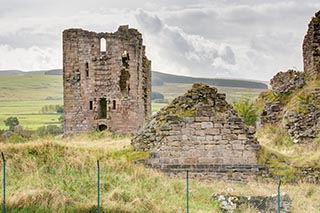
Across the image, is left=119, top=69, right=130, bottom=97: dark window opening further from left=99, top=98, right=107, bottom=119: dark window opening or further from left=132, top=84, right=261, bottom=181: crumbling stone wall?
left=132, top=84, right=261, bottom=181: crumbling stone wall

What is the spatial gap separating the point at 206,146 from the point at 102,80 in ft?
52.4

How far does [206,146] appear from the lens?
14102 mm

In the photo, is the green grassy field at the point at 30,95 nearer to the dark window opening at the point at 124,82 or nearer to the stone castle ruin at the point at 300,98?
the dark window opening at the point at 124,82

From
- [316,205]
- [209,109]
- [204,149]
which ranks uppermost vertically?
[209,109]

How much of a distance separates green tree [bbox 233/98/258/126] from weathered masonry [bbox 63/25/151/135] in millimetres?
5820

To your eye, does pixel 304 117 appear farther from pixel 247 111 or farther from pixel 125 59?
pixel 125 59

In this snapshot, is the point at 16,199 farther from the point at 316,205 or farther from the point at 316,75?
the point at 316,75

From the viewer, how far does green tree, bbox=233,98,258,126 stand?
28647 millimetres

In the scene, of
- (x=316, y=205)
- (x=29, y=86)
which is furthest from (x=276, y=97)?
(x=29, y=86)

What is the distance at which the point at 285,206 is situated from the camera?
11117 millimetres

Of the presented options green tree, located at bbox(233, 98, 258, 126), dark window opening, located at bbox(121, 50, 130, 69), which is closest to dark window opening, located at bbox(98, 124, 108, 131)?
dark window opening, located at bbox(121, 50, 130, 69)

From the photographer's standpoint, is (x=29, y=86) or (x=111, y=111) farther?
(x=29, y=86)

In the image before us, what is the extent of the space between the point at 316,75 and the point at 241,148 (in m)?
9.48

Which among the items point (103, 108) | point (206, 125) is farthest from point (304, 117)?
point (103, 108)
